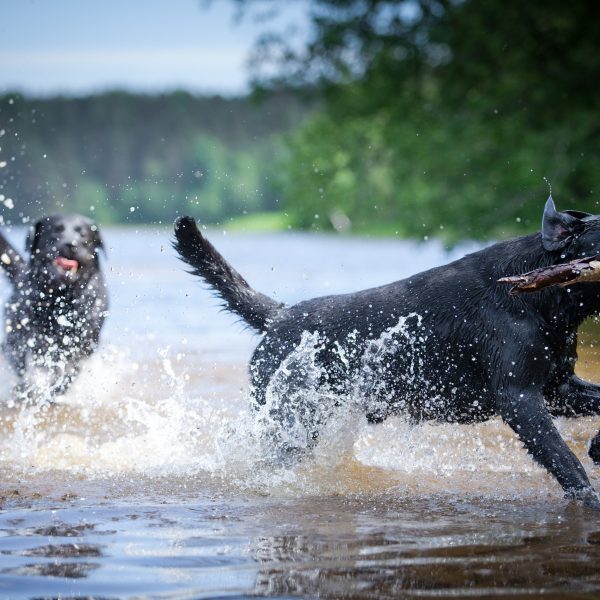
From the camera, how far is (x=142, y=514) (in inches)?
174

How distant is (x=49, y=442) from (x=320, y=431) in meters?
2.01

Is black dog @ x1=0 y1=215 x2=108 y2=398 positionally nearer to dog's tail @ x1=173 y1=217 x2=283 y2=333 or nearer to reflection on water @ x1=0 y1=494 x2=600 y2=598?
dog's tail @ x1=173 y1=217 x2=283 y2=333

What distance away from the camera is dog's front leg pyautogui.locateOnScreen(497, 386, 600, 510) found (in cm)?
456

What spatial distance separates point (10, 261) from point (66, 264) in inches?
28.9

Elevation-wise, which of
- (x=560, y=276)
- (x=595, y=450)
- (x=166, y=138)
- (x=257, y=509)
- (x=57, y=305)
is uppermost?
(x=166, y=138)

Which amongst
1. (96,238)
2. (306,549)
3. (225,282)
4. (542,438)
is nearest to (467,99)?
(96,238)

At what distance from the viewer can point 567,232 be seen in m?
4.67

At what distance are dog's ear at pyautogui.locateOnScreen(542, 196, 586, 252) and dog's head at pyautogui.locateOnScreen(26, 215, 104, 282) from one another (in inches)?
162

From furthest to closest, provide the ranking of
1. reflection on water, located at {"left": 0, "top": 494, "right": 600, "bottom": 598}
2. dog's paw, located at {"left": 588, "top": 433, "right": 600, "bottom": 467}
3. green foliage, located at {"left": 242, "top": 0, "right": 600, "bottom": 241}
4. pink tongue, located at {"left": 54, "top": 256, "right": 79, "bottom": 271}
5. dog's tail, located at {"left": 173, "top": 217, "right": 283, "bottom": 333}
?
green foliage, located at {"left": 242, "top": 0, "right": 600, "bottom": 241}, pink tongue, located at {"left": 54, "top": 256, "right": 79, "bottom": 271}, dog's tail, located at {"left": 173, "top": 217, "right": 283, "bottom": 333}, dog's paw, located at {"left": 588, "top": 433, "right": 600, "bottom": 467}, reflection on water, located at {"left": 0, "top": 494, "right": 600, "bottom": 598}

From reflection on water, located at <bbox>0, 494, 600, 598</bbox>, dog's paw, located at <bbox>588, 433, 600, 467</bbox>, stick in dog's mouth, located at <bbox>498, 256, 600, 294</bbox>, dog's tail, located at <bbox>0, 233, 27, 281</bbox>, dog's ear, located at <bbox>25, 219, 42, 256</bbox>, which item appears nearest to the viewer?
reflection on water, located at <bbox>0, 494, 600, 598</bbox>

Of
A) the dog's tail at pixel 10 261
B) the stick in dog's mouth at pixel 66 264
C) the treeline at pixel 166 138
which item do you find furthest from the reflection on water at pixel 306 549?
the treeline at pixel 166 138

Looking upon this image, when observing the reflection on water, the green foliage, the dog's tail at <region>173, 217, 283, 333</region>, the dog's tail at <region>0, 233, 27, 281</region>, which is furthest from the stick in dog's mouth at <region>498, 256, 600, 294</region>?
the green foliage

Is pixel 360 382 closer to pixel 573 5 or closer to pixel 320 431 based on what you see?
pixel 320 431

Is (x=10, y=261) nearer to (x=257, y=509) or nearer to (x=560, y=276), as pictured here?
(x=257, y=509)
